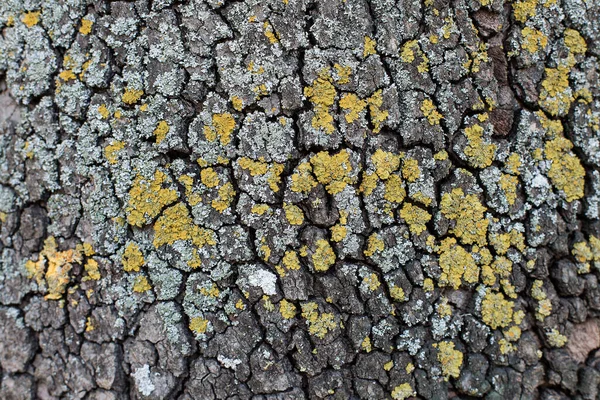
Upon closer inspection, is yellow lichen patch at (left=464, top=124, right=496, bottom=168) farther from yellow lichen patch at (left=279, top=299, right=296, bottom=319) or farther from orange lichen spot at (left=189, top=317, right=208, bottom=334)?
orange lichen spot at (left=189, top=317, right=208, bottom=334)

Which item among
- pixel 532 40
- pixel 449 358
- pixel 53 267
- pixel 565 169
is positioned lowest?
pixel 53 267

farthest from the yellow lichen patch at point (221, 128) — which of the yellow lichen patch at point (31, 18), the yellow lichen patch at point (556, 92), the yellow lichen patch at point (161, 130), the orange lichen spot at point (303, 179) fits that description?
the yellow lichen patch at point (556, 92)

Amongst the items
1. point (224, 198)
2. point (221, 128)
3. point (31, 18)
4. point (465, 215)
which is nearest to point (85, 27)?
point (31, 18)

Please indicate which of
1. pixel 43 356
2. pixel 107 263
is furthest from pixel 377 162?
pixel 43 356

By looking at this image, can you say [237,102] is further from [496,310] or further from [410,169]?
[496,310]

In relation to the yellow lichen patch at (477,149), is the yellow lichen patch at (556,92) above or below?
above

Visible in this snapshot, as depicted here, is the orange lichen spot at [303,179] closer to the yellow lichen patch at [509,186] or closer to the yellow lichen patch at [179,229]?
the yellow lichen patch at [179,229]

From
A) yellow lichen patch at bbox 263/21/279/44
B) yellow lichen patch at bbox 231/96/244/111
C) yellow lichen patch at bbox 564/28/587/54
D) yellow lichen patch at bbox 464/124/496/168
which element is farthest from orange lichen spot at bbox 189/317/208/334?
yellow lichen patch at bbox 564/28/587/54
